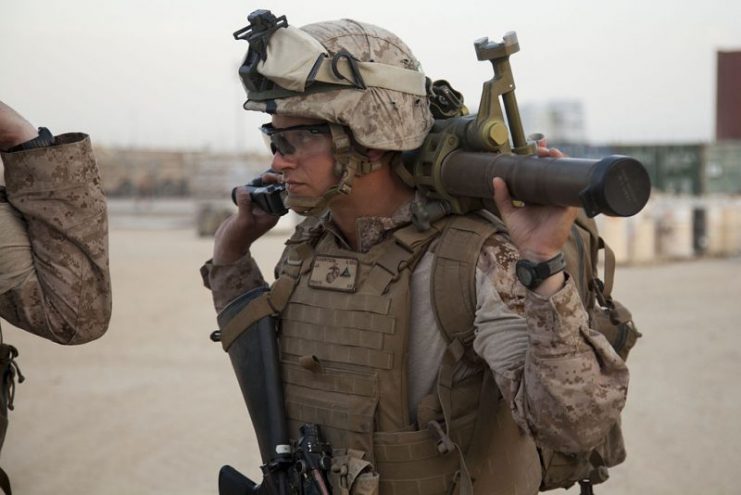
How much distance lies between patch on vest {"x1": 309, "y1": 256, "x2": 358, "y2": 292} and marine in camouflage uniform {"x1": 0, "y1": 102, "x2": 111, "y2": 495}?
2.12 ft

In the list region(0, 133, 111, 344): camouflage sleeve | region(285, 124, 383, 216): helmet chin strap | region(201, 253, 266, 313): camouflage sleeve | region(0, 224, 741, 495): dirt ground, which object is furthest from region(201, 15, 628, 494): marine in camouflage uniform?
region(0, 224, 741, 495): dirt ground

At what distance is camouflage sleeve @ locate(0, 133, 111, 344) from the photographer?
233 cm

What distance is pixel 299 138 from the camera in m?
2.61

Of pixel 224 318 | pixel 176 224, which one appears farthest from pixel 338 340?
pixel 176 224

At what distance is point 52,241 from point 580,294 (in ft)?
4.68

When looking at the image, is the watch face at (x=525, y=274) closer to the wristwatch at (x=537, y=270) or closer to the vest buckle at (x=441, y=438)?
the wristwatch at (x=537, y=270)

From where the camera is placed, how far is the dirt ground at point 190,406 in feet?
19.6

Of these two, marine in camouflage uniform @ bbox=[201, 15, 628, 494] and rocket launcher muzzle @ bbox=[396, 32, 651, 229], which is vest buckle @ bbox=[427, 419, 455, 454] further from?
rocket launcher muzzle @ bbox=[396, 32, 651, 229]

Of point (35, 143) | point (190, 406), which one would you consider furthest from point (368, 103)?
point (190, 406)

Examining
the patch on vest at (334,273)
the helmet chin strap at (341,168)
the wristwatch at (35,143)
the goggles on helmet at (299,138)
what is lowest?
the patch on vest at (334,273)

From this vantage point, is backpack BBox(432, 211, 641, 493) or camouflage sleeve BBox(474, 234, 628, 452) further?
backpack BBox(432, 211, 641, 493)

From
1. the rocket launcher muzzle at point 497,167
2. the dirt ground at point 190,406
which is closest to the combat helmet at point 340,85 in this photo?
the rocket launcher muzzle at point 497,167

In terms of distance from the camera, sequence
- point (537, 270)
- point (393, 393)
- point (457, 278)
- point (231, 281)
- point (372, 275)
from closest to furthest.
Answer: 1. point (537, 270)
2. point (457, 278)
3. point (393, 393)
4. point (372, 275)
5. point (231, 281)

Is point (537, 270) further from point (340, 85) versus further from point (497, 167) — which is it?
point (340, 85)
